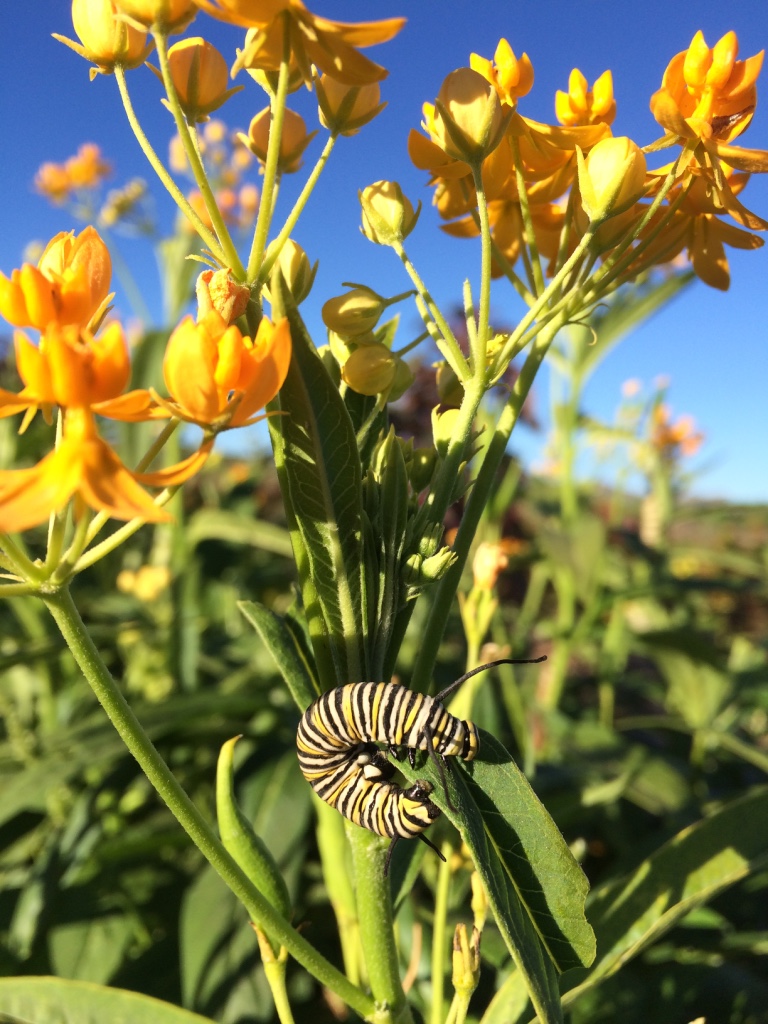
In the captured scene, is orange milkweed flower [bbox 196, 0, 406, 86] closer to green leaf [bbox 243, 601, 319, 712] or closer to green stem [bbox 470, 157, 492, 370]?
green stem [bbox 470, 157, 492, 370]

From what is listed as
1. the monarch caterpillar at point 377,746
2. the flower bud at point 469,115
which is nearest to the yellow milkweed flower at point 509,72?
the flower bud at point 469,115

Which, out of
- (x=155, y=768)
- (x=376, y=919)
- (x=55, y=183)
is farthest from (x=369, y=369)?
(x=55, y=183)

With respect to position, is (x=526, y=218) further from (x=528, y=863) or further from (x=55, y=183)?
(x=55, y=183)

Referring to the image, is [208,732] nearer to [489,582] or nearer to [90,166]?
[489,582]

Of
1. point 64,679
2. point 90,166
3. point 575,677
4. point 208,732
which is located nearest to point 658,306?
point 575,677

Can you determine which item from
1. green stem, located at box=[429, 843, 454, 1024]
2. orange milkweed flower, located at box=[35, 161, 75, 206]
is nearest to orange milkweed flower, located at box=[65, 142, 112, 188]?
orange milkweed flower, located at box=[35, 161, 75, 206]

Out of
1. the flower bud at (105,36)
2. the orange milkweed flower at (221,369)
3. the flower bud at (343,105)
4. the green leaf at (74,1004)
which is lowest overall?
the green leaf at (74,1004)

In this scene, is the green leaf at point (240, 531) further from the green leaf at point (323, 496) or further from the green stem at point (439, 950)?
the green leaf at point (323, 496)
